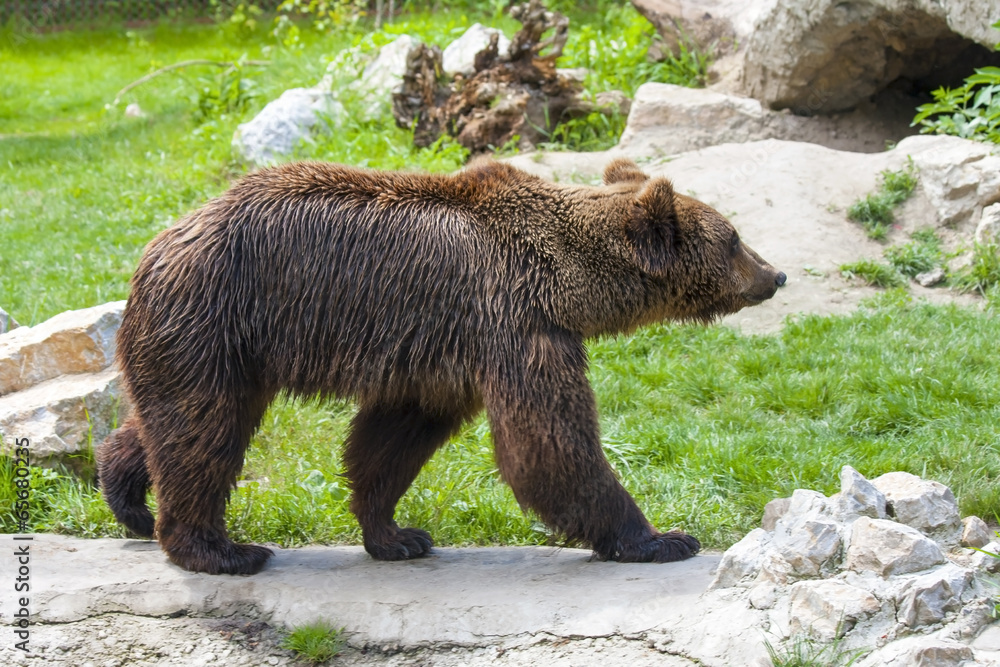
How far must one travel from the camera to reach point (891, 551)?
342cm

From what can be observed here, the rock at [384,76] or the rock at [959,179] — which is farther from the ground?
the rock at [384,76]

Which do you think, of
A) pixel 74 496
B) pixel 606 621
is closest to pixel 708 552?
pixel 606 621

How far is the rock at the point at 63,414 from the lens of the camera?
17.3ft

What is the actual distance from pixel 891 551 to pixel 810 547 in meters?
0.27

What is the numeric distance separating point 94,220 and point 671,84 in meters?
6.20

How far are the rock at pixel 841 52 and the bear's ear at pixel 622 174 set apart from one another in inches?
222

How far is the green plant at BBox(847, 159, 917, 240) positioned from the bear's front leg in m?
4.95

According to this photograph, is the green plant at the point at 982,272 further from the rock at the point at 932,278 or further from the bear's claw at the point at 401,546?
the bear's claw at the point at 401,546

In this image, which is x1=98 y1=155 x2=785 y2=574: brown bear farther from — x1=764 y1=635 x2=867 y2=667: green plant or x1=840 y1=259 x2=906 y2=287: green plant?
x1=840 y1=259 x2=906 y2=287: green plant

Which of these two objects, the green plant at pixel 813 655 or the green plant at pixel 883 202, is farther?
the green plant at pixel 883 202

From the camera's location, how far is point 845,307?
7.44m

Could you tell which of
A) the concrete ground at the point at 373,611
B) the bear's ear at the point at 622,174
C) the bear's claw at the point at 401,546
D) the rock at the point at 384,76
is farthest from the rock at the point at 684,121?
the concrete ground at the point at 373,611

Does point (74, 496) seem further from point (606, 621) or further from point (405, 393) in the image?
point (606, 621)
